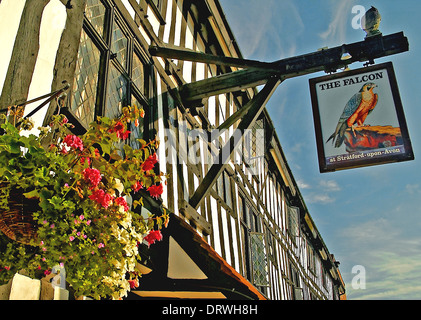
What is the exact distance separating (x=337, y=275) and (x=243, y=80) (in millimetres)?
21383

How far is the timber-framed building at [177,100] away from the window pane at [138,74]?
2 cm

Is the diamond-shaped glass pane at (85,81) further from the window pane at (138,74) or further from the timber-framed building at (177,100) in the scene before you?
the window pane at (138,74)

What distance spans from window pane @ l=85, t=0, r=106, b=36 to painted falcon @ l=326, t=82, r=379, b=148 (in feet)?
9.87

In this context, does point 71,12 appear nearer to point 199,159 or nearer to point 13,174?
point 13,174

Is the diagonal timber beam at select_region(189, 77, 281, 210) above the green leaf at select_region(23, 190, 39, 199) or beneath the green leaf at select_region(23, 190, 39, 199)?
above

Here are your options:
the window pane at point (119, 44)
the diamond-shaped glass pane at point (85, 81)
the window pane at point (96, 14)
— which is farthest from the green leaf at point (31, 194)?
the window pane at point (119, 44)

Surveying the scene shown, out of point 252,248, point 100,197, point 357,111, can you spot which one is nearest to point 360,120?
point 357,111

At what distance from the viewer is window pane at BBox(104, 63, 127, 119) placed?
4.59 metres

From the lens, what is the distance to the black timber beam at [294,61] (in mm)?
5450

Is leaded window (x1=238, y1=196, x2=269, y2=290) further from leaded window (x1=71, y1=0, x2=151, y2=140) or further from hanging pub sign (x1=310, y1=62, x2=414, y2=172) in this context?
leaded window (x1=71, y1=0, x2=151, y2=140)

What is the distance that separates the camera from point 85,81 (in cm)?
414

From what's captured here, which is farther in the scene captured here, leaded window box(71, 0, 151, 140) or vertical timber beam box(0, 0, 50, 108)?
leaded window box(71, 0, 151, 140)

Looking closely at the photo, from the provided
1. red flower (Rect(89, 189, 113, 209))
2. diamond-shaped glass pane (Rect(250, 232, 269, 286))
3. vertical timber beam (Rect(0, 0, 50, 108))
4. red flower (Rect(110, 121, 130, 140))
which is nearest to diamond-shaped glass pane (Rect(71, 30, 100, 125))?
vertical timber beam (Rect(0, 0, 50, 108))

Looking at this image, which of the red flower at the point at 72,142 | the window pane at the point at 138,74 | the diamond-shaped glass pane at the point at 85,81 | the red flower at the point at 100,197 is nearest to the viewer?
the red flower at the point at 100,197
